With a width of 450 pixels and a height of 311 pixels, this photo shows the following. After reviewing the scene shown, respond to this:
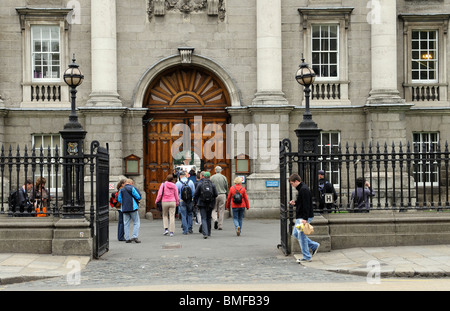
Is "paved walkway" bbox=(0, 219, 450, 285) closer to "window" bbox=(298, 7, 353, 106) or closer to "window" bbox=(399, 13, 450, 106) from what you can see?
"window" bbox=(298, 7, 353, 106)

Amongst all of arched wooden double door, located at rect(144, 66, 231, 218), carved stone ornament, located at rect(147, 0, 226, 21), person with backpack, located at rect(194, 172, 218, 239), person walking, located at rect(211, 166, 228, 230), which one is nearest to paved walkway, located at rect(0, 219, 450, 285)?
person with backpack, located at rect(194, 172, 218, 239)

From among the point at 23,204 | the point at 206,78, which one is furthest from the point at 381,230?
the point at 206,78

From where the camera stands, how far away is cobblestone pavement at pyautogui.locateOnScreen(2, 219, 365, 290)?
1289 cm

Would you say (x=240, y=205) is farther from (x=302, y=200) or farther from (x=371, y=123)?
(x=371, y=123)

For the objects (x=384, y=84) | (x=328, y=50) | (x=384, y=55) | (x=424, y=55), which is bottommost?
(x=384, y=84)

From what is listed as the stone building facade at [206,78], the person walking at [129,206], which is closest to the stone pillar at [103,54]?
the stone building facade at [206,78]

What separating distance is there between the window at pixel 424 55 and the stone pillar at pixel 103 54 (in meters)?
11.4

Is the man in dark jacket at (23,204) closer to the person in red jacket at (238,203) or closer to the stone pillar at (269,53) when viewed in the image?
the person in red jacket at (238,203)

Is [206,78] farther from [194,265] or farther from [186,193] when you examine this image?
[194,265]

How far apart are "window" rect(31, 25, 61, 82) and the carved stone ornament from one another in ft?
12.2

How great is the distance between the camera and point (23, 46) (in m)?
27.2

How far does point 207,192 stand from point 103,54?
27.7ft

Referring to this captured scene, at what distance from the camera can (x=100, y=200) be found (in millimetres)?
16906

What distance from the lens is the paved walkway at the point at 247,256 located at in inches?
525
